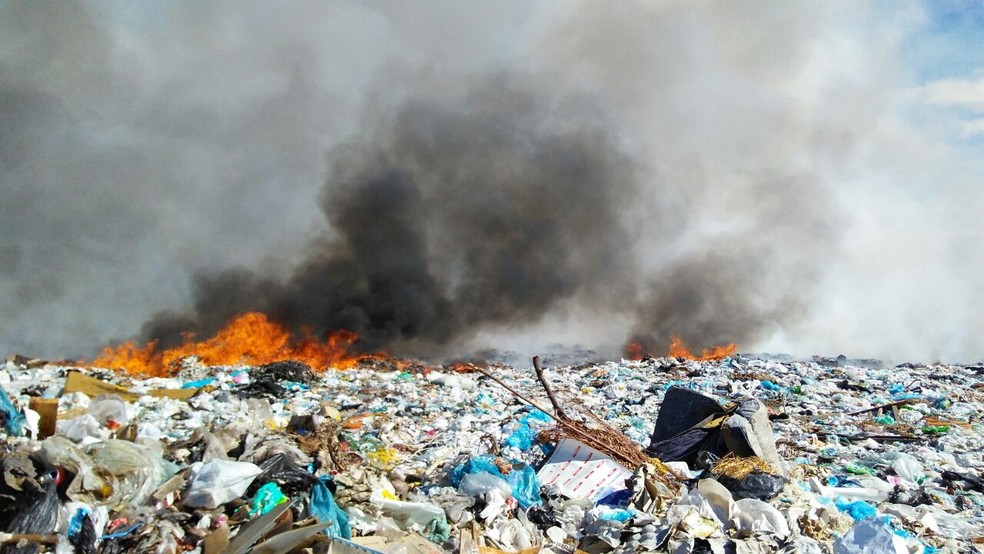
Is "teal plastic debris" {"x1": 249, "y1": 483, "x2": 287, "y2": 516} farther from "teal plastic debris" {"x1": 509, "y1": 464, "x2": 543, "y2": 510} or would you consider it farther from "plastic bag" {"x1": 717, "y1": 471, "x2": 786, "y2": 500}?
"plastic bag" {"x1": 717, "y1": 471, "x2": 786, "y2": 500}

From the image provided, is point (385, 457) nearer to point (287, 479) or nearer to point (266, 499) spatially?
point (287, 479)

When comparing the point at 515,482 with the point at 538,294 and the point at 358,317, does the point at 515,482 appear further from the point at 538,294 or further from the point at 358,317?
the point at 538,294

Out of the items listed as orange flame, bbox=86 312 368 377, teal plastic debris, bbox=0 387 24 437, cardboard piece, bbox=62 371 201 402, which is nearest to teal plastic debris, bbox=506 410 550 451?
teal plastic debris, bbox=0 387 24 437

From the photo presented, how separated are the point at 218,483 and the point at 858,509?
4488 millimetres

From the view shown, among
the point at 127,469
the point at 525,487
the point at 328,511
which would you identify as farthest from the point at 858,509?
the point at 127,469

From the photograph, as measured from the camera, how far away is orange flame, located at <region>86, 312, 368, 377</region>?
13.9m

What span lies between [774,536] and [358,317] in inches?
530

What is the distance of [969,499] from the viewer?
500 centimetres

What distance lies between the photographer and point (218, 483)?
3869mm

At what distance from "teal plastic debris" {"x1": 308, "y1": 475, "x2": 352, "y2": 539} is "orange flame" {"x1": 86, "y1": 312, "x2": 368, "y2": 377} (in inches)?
376

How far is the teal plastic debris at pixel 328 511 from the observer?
3639 mm

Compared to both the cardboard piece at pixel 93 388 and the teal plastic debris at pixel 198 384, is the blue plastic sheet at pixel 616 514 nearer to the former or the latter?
the cardboard piece at pixel 93 388

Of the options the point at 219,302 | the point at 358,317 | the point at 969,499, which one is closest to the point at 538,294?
the point at 358,317

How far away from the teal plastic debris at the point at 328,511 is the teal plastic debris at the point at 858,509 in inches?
140
